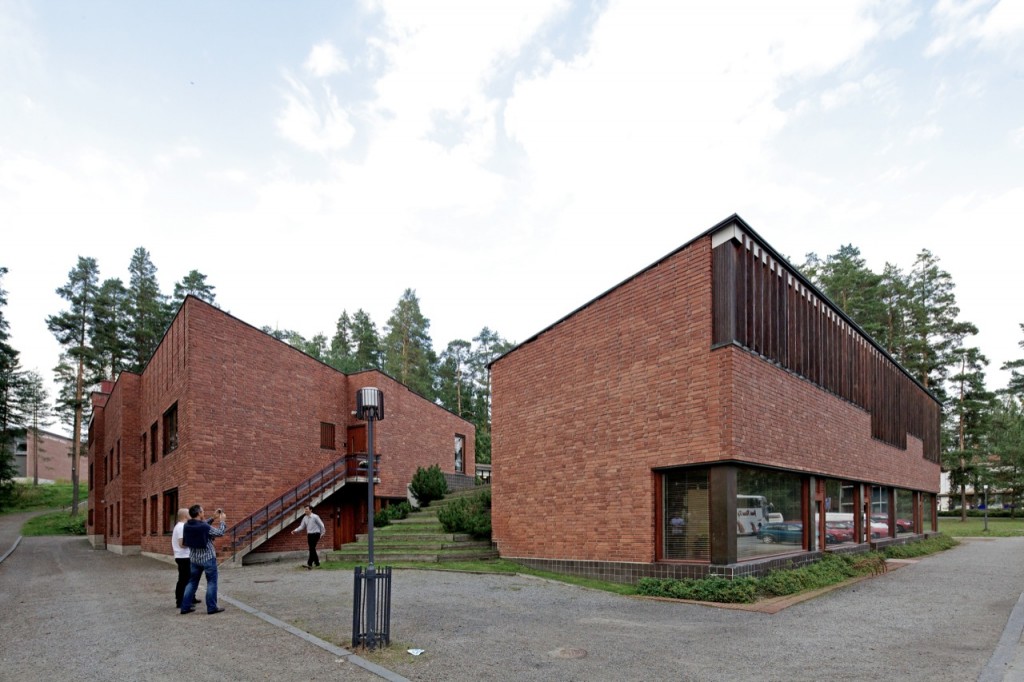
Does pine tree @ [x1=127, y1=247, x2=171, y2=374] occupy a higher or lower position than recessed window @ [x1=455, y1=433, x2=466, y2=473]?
higher

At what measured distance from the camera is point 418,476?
25.7 m

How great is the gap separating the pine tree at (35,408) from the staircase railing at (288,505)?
4967cm

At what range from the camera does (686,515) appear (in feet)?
42.7

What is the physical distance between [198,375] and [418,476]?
9272 mm

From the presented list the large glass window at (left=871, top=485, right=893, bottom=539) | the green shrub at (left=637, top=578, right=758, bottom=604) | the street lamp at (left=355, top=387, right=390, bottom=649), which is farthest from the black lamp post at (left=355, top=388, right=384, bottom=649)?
the large glass window at (left=871, top=485, right=893, bottom=539)

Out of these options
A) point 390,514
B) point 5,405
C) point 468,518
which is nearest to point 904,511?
point 468,518

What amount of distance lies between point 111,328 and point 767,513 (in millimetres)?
49092

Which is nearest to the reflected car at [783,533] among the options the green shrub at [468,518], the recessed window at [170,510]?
the green shrub at [468,518]

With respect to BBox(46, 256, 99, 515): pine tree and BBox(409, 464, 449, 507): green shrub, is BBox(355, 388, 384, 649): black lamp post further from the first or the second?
BBox(46, 256, 99, 515): pine tree

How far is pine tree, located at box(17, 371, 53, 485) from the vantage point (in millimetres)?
61263

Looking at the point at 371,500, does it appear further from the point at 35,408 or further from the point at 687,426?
the point at 35,408

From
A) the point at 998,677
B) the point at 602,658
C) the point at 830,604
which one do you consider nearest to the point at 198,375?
the point at 602,658

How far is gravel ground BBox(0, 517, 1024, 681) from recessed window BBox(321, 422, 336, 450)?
10212mm

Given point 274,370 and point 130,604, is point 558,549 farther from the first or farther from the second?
point 274,370
